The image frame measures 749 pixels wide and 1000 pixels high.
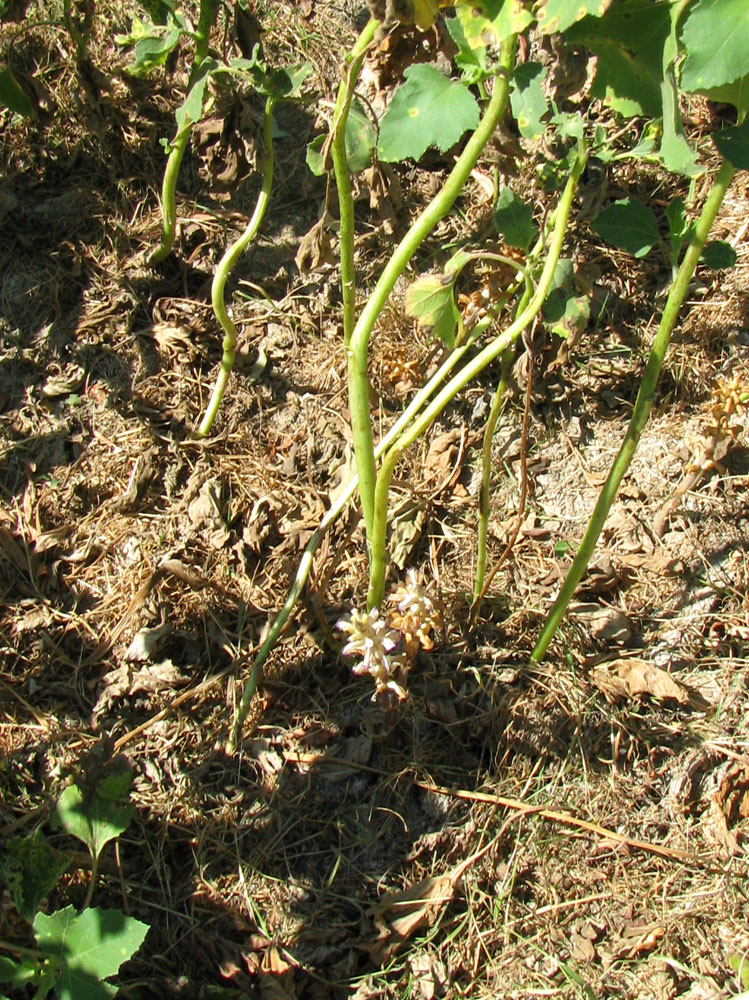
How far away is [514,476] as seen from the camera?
2.14m

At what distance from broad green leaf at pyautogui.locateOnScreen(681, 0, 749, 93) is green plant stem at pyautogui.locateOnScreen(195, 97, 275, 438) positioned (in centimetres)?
109

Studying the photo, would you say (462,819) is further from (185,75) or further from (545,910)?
(185,75)

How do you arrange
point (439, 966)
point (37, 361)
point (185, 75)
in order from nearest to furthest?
point (439, 966), point (37, 361), point (185, 75)

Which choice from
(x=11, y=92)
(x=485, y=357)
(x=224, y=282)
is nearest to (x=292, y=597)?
(x=485, y=357)

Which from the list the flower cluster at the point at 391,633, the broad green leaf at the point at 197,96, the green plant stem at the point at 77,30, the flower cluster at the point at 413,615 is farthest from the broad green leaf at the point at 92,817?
the green plant stem at the point at 77,30

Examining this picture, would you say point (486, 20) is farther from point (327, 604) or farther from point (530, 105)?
point (327, 604)

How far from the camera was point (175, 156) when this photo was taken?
2.02 m

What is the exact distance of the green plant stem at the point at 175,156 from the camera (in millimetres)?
1879

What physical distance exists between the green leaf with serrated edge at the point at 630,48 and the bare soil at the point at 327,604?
0.64 m

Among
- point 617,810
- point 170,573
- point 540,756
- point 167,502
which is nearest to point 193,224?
point 167,502

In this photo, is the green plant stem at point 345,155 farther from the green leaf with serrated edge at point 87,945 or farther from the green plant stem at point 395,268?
the green leaf with serrated edge at point 87,945

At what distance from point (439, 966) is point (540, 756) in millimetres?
486

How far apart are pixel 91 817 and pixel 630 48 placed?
67.4 inches

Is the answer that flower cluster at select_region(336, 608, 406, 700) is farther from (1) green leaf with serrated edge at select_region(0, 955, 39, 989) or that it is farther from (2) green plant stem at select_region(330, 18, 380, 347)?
(1) green leaf with serrated edge at select_region(0, 955, 39, 989)
